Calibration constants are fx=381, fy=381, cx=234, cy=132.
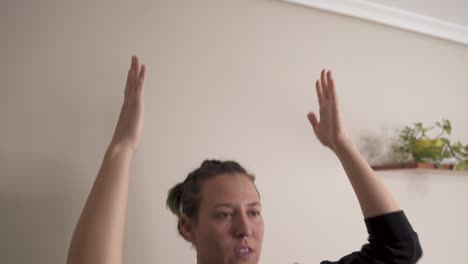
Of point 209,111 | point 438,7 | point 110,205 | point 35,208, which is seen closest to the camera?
point 110,205

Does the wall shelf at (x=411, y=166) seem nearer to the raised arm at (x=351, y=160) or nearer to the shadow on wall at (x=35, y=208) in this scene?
the raised arm at (x=351, y=160)

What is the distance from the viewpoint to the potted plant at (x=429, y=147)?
1.65 m

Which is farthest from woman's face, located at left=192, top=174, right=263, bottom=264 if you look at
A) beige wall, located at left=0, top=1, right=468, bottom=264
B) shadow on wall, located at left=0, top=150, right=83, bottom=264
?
shadow on wall, located at left=0, top=150, right=83, bottom=264

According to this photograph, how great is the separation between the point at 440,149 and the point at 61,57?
61.1 inches

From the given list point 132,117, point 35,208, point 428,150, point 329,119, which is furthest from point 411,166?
point 35,208

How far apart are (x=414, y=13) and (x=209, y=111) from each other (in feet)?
3.93

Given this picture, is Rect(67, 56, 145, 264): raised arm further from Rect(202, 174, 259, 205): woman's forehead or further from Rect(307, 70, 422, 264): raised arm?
Rect(307, 70, 422, 264): raised arm

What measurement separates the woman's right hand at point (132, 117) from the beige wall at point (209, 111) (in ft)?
1.04

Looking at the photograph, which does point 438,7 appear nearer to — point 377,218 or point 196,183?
point 377,218

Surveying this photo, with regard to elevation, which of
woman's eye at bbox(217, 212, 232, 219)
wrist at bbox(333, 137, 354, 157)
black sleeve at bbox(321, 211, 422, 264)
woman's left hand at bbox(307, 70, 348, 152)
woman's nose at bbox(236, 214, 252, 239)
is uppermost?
woman's left hand at bbox(307, 70, 348, 152)

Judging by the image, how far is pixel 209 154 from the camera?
4.58ft

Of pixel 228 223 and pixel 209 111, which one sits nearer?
pixel 228 223

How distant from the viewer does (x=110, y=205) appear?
32.1 inches

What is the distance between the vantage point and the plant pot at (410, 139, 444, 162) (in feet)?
5.37
